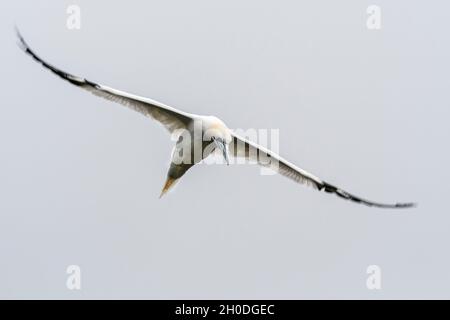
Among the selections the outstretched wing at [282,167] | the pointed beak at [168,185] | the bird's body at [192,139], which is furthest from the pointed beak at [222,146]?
the pointed beak at [168,185]

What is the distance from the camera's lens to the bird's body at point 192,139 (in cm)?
2092

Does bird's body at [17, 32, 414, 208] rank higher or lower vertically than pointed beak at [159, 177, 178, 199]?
higher

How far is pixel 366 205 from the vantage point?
23125 mm

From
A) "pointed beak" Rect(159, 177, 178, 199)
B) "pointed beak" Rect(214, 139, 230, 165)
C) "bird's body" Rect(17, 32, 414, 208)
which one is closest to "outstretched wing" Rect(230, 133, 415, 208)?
"bird's body" Rect(17, 32, 414, 208)

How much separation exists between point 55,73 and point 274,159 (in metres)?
5.35

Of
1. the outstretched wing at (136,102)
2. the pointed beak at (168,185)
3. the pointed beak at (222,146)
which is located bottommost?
the pointed beak at (168,185)

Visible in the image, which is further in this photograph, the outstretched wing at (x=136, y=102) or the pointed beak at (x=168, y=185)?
the pointed beak at (x=168, y=185)

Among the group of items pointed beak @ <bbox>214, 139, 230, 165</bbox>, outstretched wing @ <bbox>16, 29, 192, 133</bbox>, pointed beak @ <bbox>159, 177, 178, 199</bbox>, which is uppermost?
outstretched wing @ <bbox>16, 29, 192, 133</bbox>

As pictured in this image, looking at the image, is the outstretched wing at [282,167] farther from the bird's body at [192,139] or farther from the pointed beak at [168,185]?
the pointed beak at [168,185]

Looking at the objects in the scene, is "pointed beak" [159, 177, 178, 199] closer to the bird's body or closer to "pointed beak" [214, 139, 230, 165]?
the bird's body

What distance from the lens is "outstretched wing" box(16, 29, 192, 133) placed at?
20.5 meters

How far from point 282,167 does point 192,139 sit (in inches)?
98.7

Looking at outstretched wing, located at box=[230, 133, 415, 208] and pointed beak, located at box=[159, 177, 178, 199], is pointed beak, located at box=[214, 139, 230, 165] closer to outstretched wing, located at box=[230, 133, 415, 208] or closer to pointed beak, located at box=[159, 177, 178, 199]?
outstretched wing, located at box=[230, 133, 415, 208]

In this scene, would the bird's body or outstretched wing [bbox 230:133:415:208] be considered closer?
the bird's body
